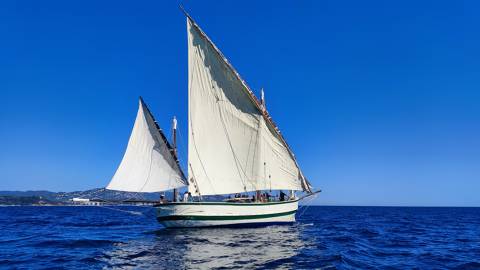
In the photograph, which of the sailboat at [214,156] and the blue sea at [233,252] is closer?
the blue sea at [233,252]

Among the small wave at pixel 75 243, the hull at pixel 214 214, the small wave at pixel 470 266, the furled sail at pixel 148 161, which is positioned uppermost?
the furled sail at pixel 148 161

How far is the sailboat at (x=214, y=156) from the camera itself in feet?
127

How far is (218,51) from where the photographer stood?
41.3m

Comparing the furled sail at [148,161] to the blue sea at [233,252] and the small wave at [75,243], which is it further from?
the small wave at [75,243]

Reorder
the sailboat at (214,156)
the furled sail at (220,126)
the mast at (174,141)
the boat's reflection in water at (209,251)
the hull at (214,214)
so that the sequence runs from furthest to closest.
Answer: the furled sail at (220,126) < the mast at (174,141) < the sailboat at (214,156) < the hull at (214,214) < the boat's reflection in water at (209,251)

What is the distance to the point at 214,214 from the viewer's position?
3831 cm

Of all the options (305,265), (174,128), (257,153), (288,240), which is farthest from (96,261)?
(257,153)

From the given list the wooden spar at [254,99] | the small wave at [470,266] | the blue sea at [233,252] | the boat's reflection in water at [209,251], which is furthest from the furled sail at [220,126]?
the small wave at [470,266]

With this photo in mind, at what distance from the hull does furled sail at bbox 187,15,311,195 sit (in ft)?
10.6

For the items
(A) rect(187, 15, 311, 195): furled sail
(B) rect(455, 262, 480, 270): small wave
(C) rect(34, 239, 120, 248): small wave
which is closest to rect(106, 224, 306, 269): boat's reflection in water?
(C) rect(34, 239, 120, 248): small wave

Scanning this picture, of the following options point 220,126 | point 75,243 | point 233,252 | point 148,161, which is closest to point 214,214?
point 148,161

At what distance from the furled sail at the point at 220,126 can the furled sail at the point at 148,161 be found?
74.1 inches

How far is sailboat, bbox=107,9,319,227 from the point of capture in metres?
38.6

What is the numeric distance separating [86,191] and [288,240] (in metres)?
22.2
